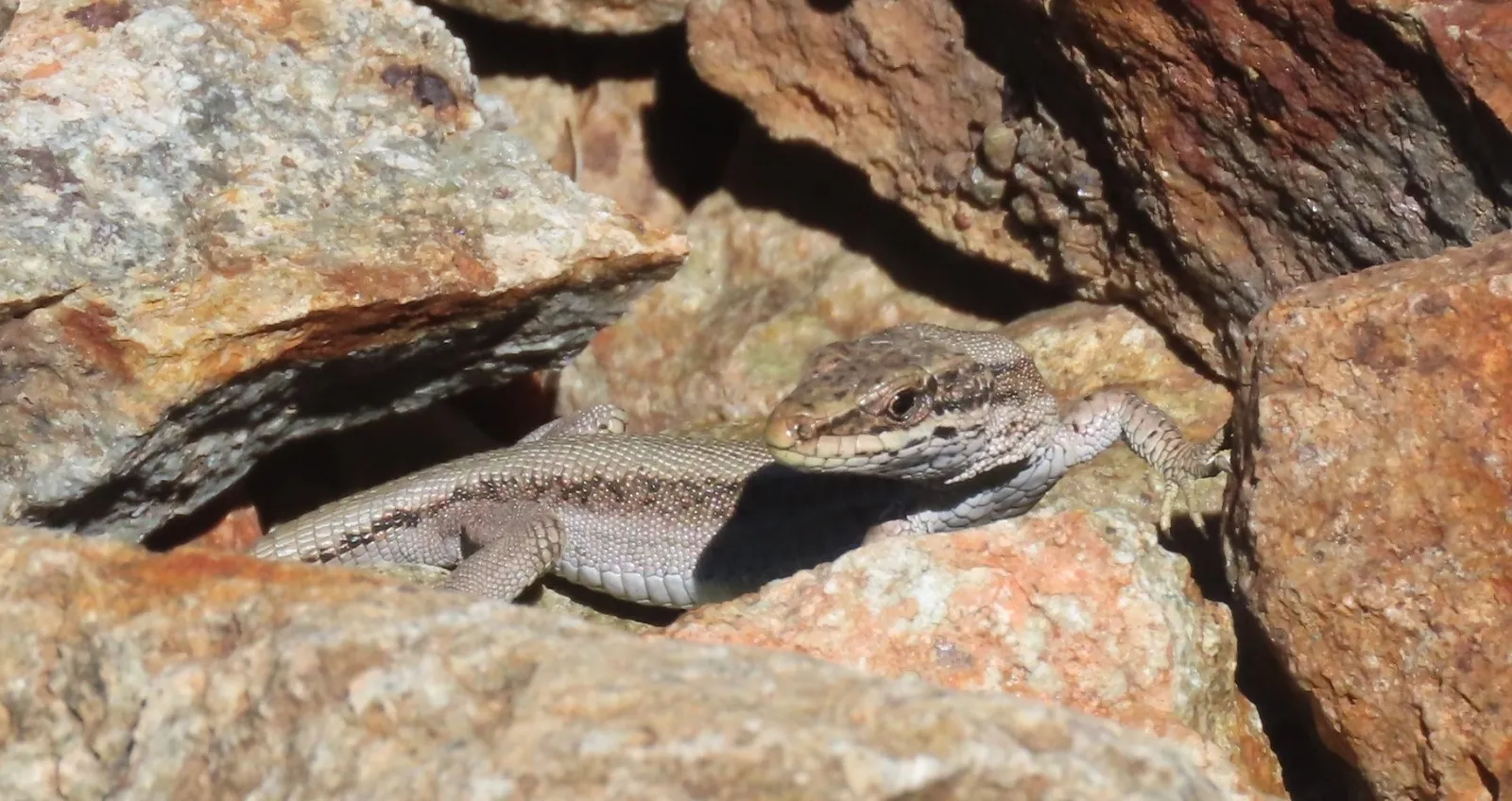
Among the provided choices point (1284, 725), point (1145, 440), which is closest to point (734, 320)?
point (1145, 440)

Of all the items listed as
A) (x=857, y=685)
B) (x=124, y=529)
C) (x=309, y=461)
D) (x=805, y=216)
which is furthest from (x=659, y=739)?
(x=805, y=216)

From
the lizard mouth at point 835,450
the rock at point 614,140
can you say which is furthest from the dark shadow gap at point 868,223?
the lizard mouth at point 835,450

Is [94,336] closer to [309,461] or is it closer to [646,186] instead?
[309,461]

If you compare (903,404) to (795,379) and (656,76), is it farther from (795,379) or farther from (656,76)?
(656,76)

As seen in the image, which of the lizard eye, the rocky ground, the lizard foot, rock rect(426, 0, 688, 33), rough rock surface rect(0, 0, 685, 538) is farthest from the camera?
rock rect(426, 0, 688, 33)

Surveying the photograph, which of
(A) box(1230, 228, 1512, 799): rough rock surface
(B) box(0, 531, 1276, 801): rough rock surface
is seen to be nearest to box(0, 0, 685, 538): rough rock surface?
(B) box(0, 531, 1276, 801): rough rock surface

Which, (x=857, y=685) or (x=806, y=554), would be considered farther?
(x=806, y=554)

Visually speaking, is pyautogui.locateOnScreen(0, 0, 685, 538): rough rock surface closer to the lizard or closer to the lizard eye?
the lizard
